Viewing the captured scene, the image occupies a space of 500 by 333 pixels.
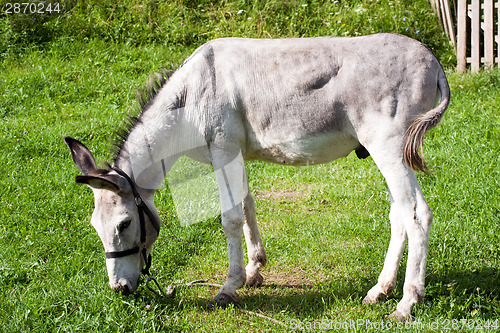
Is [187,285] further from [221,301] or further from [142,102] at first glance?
[142,102]

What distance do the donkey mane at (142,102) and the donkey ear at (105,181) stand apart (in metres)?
0.30

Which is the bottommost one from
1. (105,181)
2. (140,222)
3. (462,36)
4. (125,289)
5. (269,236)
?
(269,236)

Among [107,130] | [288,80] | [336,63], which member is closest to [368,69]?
[336,63]

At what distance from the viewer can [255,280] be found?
14.5ft

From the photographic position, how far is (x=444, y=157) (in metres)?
6.11

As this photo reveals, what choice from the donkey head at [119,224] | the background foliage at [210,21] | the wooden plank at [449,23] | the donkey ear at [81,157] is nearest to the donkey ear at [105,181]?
the donkey head at [119,224]

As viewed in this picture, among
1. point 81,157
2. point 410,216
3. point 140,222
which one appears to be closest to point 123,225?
point 140,222

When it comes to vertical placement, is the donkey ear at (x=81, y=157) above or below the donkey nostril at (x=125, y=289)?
above

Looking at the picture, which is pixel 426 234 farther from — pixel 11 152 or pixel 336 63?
pixel 11 152

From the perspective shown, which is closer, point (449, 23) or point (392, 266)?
point (392, 266)

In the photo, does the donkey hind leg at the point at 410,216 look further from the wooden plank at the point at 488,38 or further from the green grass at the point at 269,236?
the wooden plank at the point at 488,38

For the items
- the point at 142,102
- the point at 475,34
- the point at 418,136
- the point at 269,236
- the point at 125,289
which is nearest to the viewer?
the point at 418,136

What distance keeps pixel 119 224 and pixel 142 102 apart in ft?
3.23

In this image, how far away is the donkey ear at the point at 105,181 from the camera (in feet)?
11.4
